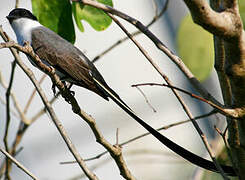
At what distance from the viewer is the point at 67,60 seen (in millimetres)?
2814

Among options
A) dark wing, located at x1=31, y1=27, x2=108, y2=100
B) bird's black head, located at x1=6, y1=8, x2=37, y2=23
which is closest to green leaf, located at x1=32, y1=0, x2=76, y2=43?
dark wing, located at x1=31, y1=27, x2=108, y2=100

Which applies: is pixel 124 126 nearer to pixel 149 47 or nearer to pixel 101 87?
pixel 149 47

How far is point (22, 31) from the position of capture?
3.26 m

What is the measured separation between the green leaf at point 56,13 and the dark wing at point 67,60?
24.3 inches

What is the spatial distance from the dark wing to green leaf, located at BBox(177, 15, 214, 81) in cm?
59

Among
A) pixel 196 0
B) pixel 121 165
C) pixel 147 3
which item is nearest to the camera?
pixel 196 0

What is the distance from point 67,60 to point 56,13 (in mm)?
915

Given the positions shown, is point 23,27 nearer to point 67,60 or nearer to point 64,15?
point 67,60

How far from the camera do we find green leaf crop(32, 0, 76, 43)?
6.23 feet

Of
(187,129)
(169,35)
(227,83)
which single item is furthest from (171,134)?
(227,83)

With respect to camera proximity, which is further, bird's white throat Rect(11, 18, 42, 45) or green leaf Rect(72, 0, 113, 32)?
bird's white throat Rect(11, 18, 42, 45)

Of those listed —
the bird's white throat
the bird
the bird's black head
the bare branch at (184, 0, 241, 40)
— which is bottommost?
the bird

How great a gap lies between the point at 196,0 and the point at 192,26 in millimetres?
867

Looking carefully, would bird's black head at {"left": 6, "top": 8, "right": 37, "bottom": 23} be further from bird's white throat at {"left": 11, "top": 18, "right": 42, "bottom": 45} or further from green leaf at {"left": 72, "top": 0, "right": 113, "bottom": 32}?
green leaf at {"left": 72, "top": 0, "right": 113, "bottom": 32}
